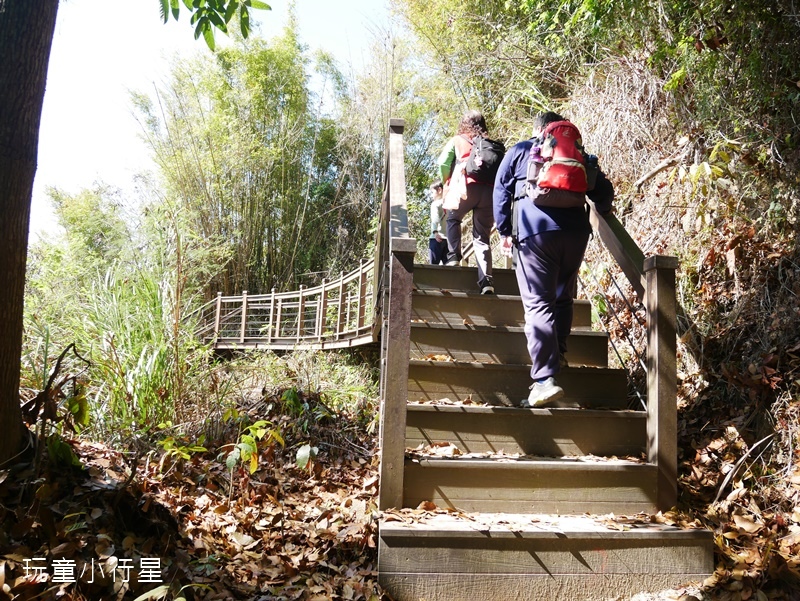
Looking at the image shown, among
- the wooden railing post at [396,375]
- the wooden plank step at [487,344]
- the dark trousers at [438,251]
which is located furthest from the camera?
the dark trousers at [438,251]

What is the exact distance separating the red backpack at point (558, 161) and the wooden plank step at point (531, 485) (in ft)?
4.27

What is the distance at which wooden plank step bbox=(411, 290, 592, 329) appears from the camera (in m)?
3.81

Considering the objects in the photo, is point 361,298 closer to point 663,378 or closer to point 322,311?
point 322,311

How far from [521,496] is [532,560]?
1.10 ft

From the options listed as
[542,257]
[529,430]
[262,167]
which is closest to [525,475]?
[529,430]

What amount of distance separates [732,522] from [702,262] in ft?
5.54

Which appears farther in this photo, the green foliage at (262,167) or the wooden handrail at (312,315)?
the green foliage at (262,167)

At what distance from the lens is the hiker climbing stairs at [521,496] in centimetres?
231

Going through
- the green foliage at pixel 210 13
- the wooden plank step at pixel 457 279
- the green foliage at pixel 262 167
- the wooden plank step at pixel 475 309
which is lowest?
the wooden plank step at pixel 475 309

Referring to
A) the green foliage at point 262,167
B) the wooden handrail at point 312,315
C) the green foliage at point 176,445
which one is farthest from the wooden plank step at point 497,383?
the green foliage at point 262,167

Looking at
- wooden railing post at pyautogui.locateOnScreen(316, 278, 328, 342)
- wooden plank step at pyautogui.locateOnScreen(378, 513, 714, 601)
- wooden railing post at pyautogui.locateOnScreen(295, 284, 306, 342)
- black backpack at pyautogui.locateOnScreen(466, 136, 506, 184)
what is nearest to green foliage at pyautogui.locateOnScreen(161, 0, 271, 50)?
black backpack at pyautogui.locateOnScreen(466, 136, 506, 184)

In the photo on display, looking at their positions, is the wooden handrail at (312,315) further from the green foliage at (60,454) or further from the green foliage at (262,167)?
the green foliage at (60,454)

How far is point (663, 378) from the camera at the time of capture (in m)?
2.70

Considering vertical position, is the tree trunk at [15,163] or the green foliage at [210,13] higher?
the green foliage at [210,13]
